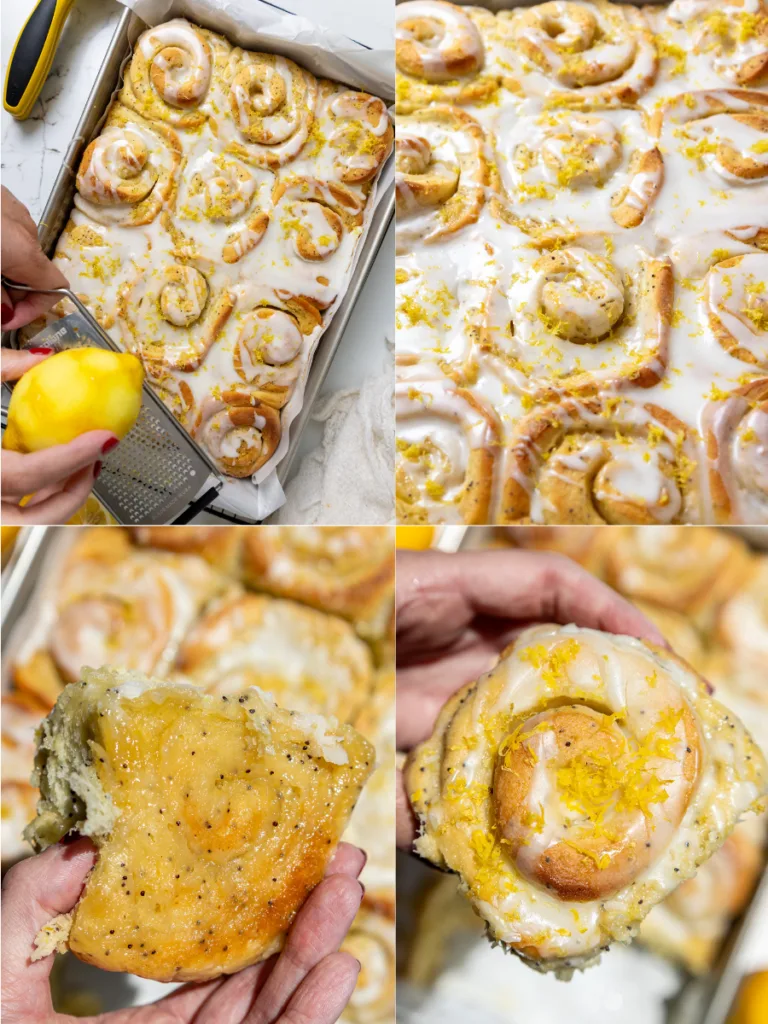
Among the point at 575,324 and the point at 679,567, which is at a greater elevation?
the point at 575,324

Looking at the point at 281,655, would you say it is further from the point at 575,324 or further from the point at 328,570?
the point at 575,324

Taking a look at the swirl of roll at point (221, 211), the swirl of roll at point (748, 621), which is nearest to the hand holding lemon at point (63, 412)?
the swirl of roll at point (221, 211)

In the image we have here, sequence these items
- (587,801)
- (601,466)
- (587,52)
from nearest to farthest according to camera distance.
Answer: (587,801), (601,466), (587,52)

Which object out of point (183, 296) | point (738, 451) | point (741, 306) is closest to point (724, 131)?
point (741, 306)

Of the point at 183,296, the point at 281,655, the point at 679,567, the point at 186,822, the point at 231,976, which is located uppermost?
the point at 183,296

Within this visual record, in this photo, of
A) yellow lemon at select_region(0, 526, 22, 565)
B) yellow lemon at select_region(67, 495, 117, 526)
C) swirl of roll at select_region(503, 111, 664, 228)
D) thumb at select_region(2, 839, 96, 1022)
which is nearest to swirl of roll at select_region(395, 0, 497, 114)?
swirl of roll at select_region(503, 111, 664, 228)

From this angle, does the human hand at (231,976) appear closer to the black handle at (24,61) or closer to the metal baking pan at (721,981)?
the metal baking pan at (721,981)
